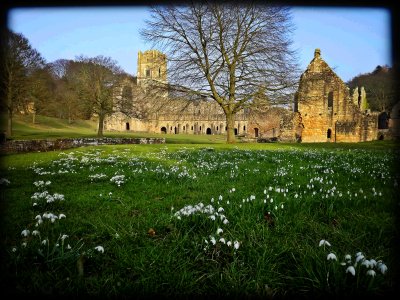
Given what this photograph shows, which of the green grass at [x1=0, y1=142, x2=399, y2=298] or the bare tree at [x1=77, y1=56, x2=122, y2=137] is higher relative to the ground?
the bare tree at [x1=77, y1=56, x2=122, y2=137]

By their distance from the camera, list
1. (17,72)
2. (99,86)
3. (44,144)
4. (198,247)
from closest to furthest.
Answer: (198,247) < (44,144) < (17,72) < (99,86)

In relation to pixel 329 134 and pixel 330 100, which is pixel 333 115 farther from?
pixel 329 134

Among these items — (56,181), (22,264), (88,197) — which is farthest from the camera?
(56,181)

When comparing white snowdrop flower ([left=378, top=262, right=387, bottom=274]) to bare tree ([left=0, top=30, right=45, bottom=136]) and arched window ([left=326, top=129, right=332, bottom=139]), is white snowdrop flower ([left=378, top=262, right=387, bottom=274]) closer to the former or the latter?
bare tree ([left=0, top=30, right=45, bottom=136])

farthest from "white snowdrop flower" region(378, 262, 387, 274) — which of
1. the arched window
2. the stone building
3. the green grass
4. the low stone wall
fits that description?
the arched window

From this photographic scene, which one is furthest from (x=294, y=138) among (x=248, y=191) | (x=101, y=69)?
(x=248, y=191)

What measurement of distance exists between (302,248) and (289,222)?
2.72 ft

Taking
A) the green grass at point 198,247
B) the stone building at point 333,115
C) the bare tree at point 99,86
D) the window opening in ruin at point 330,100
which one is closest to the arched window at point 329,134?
the stone building at point 333,115

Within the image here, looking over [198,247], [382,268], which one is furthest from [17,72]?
[382,268]

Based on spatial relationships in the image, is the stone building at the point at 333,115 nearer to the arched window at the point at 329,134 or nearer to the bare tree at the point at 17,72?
the arched window at the point at 329,134

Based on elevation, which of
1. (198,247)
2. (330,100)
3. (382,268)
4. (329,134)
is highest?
(330,100)

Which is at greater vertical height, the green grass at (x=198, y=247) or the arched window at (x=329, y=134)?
the arched window at (x=329, y=134)

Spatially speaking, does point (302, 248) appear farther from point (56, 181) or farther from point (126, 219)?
point (56, 181)

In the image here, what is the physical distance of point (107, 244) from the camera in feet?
10.8
